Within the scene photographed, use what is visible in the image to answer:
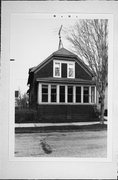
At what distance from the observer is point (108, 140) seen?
3367mm

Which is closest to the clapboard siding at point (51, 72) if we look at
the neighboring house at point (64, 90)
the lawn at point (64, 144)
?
the neighboring house at point (64, 90)

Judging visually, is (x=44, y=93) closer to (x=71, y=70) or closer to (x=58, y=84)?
(x=58, y=84)

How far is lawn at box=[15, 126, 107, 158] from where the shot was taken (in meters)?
3.36

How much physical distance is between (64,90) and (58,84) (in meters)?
0.08

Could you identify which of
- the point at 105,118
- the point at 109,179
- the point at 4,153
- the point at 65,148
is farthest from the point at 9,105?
the point at 109,179

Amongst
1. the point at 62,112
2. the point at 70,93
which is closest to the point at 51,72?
the point at 70,93

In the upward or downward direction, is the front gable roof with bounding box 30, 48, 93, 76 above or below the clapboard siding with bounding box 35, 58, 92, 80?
above

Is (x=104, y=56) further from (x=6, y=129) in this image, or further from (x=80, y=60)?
(x=6, y=129)

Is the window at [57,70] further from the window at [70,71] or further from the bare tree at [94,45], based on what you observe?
the bare tree at [94,45]

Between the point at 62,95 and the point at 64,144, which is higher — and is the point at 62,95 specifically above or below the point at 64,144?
above

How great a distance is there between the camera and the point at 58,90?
11.1 ft

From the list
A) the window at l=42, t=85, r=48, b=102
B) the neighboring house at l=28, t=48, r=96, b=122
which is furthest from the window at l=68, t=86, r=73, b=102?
the window at l=42, t=85, r=48, b=102

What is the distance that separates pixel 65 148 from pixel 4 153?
0.60 metres

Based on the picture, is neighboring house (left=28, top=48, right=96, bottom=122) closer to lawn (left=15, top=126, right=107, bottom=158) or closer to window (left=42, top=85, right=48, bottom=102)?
window (left=42, top=85, right=48, bottom=102)
